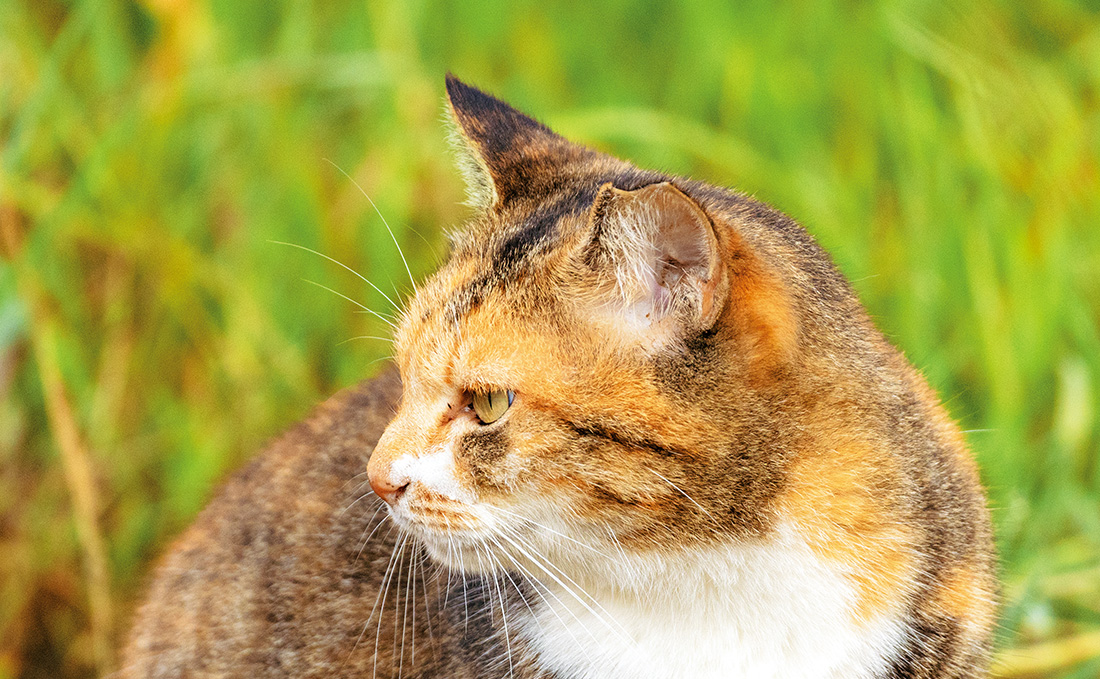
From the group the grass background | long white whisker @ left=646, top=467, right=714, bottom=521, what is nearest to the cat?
long white whisker @ left=646, top=467, right=714, bottom=521

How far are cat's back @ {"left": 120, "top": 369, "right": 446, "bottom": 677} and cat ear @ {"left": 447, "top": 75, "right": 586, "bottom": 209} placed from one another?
1.46 ft

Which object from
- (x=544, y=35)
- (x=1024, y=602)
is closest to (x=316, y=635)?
(x=1024, y=602)

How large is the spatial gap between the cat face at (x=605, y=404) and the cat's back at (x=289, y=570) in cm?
35

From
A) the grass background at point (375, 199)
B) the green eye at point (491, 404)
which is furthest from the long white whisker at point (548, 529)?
the grass background at point (375, 199)

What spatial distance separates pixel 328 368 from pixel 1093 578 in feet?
7.17

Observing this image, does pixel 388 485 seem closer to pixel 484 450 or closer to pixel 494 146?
pixel 484 450

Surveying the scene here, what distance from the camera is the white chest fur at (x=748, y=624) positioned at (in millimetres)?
1647

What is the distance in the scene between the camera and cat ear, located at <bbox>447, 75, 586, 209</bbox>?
1.97 m

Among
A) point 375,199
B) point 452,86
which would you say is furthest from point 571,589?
point 375,199

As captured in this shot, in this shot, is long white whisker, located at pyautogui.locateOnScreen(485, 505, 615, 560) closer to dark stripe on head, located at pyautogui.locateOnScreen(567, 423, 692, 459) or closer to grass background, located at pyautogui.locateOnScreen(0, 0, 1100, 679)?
dark stripe on head, located at pyautogui.locateOnScreen(567, 423, 692, 459)

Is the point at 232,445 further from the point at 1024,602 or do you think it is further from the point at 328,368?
the point at 1024,602

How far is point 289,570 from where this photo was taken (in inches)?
82.4

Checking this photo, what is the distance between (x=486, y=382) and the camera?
168cm

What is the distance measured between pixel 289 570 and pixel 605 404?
822 mm
